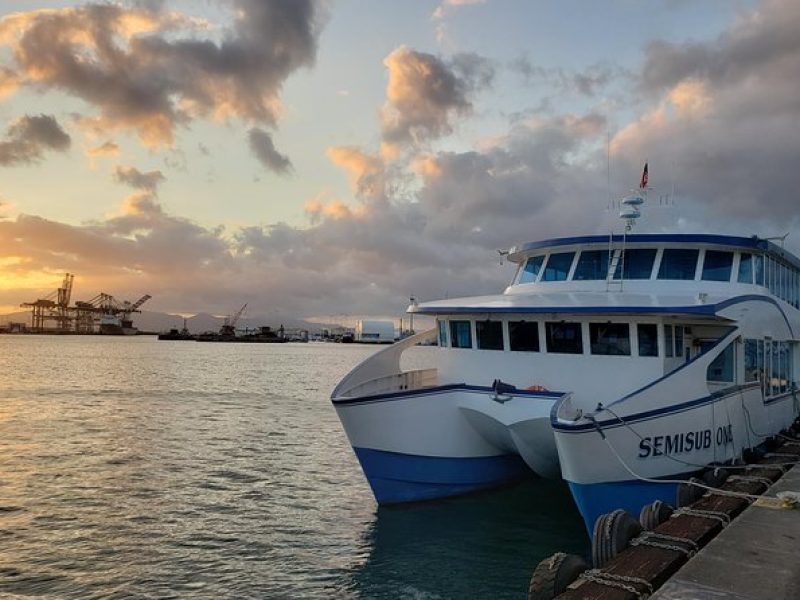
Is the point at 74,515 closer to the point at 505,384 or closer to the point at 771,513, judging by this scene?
the point at 505,384

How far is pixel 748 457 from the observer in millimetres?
14672

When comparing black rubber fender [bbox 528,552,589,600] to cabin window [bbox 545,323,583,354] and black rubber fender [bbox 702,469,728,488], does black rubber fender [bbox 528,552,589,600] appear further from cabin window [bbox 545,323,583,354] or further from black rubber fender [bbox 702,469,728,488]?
cabin window [bbox 545,323,583,354]

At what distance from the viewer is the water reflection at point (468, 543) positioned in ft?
35.4

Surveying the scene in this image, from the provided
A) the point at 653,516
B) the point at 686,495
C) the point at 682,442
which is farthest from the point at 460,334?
the point at 653,516

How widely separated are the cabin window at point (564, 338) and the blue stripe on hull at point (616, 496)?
3195 mm

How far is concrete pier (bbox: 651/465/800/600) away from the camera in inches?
267

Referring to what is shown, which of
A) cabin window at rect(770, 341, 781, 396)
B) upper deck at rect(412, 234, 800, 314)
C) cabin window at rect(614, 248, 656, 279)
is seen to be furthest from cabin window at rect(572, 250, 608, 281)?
cabin window at rect(770, 341, 781, 396)

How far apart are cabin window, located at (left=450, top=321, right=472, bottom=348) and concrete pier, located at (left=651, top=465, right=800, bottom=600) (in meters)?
7.16

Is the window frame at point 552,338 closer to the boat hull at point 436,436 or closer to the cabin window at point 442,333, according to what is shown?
the boat hull at point 436,436

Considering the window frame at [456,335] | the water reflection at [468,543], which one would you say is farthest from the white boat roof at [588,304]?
the water reflection at [468,543]

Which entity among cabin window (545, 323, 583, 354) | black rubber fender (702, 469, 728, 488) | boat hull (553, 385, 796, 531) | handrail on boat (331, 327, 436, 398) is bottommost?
black rubber fender (702, 469, 728, 488)

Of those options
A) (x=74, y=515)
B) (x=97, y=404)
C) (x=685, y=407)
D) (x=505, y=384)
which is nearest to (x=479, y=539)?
(x=505, y=384)

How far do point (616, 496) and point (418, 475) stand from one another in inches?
179

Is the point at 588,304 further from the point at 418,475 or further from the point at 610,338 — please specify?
the point at 418,475
